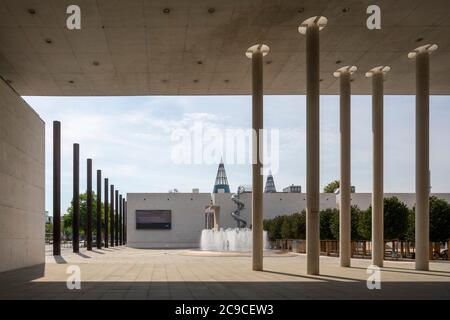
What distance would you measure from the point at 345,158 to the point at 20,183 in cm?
1258

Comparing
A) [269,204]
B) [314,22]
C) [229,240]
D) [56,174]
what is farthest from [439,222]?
[269,204]

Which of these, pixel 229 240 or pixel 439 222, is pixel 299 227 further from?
pixel 439 222

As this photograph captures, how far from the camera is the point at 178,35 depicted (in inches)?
682

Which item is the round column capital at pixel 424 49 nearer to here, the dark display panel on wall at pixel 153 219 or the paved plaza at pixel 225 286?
the paved plaza at pixel 225 286

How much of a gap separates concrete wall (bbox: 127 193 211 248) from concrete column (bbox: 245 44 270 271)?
49.0 m

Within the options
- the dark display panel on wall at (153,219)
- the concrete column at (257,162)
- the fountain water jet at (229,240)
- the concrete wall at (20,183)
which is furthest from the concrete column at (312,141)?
the dark display panel on wall at (153,219)

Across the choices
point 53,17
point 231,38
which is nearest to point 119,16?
point 53,17

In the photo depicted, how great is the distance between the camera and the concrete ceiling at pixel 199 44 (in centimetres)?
1522

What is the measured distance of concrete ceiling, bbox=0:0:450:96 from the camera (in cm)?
1522

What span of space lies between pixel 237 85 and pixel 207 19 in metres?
7.51

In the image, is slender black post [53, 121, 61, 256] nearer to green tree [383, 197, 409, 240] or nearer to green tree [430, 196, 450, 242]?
green tree [383, 197, 409, 240]

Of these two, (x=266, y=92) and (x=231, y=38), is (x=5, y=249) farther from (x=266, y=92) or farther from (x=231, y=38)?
(x=266, y=92)

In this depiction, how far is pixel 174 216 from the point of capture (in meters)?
68.4
